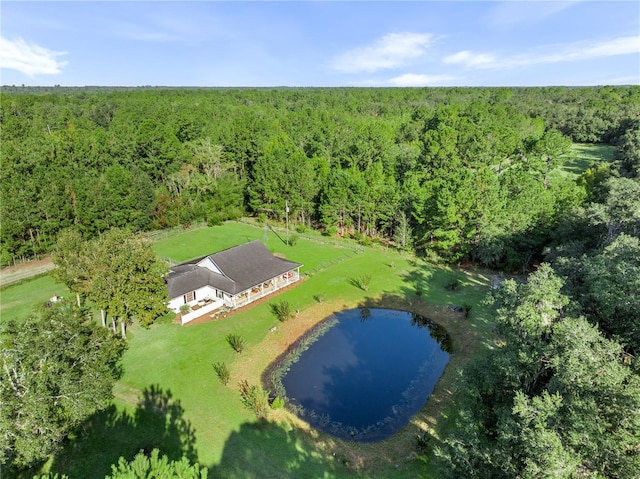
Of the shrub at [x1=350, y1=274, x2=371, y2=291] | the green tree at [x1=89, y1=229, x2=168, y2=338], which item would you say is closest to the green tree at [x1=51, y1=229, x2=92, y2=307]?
the green tree at [x1=89, y1=229, x2=168, y2=338]

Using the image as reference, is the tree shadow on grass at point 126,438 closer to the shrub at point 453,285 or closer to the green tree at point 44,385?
the green tree at point 44,385

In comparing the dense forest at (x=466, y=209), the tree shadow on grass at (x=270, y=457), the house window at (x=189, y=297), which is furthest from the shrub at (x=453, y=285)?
the house window at (x=189, y=297)

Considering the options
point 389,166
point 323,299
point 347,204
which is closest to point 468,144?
point 389,166

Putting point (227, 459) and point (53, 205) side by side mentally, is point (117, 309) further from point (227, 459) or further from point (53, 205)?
point (53, 205)

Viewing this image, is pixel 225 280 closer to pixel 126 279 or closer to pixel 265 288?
pixel 265 288

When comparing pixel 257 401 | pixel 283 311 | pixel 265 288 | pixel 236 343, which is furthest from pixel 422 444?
pixel 265 288
